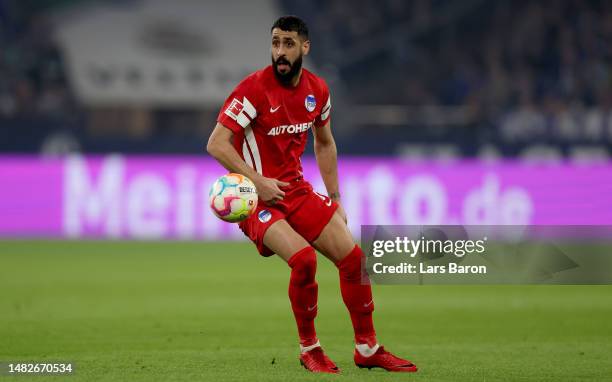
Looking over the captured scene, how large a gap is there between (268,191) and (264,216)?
20cm

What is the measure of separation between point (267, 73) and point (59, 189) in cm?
1191

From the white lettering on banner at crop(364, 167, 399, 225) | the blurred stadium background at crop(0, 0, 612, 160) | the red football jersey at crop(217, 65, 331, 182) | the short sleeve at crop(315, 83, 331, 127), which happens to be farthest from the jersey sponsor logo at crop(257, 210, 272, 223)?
the blurred stadium background at crop(0, 0, 612, 160)

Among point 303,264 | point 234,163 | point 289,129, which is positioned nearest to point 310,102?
point 289,129

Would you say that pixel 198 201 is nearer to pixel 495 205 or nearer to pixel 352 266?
pixel 495 205

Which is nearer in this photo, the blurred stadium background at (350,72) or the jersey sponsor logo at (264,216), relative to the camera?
the jersey sponsor logo at (264,216)

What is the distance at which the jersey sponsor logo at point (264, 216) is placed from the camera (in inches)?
300

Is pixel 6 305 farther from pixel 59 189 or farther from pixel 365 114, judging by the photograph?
pixel 365 114

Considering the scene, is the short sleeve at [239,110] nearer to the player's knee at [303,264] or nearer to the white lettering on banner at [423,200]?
the player's knee at [303,264]

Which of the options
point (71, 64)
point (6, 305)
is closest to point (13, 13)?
point (71, 64)

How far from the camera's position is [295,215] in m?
7.77

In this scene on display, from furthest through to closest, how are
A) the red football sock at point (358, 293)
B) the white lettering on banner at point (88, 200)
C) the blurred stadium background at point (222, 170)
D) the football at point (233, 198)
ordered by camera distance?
the white lettering on banner at point (88, 200) → the blurred stadium background at point (222, 170) → the red football sock at point (358, 293) → the football at point (233, 198)

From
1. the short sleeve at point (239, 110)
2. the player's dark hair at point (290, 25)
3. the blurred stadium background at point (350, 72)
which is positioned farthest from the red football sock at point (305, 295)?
the blurred stadium background at point (350, 72)

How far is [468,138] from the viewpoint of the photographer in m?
21.4

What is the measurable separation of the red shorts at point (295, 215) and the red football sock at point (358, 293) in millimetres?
284
